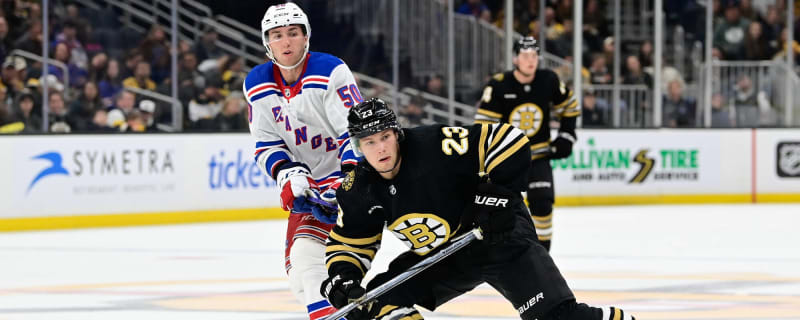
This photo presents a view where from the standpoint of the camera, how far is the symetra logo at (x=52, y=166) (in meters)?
9.66

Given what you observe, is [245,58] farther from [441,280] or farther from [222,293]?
[441,280]

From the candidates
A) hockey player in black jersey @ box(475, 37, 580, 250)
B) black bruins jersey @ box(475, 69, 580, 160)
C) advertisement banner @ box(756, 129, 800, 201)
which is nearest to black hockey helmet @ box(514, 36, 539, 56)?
hockey player in black jersey @ box(475, 37, 580, 250)

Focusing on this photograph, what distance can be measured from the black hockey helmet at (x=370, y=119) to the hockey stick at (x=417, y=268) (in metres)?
0.39

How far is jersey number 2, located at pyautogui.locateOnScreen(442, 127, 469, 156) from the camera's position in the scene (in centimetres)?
364

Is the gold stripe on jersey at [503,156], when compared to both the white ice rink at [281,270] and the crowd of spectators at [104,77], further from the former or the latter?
the crowd of spectators at [104,77]

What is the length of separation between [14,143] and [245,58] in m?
2.68

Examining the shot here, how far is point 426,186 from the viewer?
361 centimetres

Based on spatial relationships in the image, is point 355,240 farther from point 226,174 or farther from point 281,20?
point 226,174

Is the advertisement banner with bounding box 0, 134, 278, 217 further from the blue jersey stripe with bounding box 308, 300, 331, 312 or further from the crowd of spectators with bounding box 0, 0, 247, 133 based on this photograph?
the blue jersey stripe with bounding box 308, 300, 331, 312

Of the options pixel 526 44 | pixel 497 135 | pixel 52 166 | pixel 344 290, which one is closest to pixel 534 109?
pixel 526 44

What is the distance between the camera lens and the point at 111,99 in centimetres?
1039

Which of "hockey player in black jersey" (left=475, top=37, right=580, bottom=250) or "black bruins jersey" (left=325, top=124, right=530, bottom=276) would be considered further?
"hockey player in black jersey" (left=475, top=37, right=580, bottom=250)

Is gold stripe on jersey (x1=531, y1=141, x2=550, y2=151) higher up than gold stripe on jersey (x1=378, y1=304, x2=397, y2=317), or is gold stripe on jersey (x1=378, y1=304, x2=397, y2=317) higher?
gold stripe on jersey (x1=531, y1=141, x2=550, y2=151)

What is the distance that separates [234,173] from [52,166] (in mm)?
1576
